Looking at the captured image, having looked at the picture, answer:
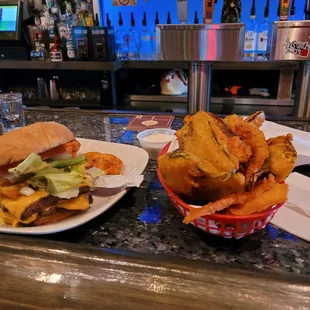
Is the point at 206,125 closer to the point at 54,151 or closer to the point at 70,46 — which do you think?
the point at 54,151

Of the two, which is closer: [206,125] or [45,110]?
[206,125]

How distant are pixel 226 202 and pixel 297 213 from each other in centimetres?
21

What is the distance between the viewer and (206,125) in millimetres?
495

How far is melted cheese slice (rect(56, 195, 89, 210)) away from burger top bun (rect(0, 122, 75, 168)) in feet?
0.35

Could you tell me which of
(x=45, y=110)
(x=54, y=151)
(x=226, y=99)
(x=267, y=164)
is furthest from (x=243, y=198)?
(x=226, y=99)

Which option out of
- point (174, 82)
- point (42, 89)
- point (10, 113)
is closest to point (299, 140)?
point (10, 113)

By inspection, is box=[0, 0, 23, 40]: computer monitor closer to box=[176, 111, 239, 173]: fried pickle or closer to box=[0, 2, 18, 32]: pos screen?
box=[0, 2, 18, 32]: pos screen

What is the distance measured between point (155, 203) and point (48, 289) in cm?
29

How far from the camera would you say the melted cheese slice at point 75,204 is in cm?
59

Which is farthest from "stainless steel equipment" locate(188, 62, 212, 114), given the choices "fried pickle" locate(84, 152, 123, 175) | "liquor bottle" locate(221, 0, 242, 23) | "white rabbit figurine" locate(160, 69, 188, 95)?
"fried pickle" locate(84, 152, 123, 175)

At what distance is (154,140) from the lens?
922 mm

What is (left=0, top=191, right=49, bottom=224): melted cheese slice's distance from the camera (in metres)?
0.56

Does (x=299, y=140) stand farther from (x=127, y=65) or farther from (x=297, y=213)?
(x=127, y=65)

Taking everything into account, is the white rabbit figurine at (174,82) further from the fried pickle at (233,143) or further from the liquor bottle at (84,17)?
the fried pickle at (233,143)
